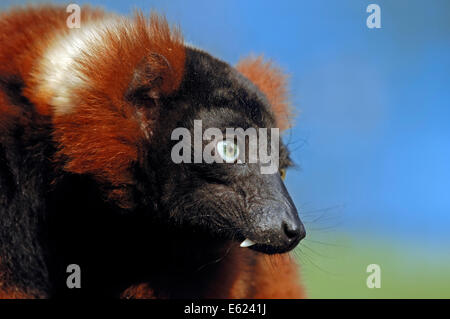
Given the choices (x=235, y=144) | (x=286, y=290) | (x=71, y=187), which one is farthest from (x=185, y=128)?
(x=286, y=290)

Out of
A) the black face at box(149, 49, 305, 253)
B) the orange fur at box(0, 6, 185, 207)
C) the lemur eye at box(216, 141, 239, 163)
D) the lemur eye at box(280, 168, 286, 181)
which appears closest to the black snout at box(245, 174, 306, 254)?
the black face at box(149, 49, 305, 253)

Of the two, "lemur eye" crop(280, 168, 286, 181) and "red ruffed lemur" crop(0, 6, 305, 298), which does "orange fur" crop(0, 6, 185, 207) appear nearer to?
"red ruffed lemur" crop(0, 6, 305, 298)

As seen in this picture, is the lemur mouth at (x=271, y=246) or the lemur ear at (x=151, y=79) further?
the lemur ear at (x=151, y=79)

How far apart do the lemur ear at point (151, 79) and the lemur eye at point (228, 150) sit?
2.02 ft

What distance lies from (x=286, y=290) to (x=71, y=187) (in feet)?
9.06

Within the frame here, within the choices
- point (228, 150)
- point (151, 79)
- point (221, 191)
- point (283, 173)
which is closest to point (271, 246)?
point (221, 191)

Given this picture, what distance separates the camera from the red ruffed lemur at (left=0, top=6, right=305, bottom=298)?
4.51m

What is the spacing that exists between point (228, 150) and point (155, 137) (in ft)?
1.83

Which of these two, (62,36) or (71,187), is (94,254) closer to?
(71,187)

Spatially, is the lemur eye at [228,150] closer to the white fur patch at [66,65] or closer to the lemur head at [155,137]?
the lemur head at [155,137]

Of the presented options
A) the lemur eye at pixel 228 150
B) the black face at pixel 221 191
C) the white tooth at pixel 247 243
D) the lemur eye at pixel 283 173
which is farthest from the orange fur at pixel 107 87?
the lemur eye at pixel 283 173

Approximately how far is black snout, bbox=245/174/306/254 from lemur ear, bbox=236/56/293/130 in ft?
4.84

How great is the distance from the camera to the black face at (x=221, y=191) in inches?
178

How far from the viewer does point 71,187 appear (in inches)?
182
